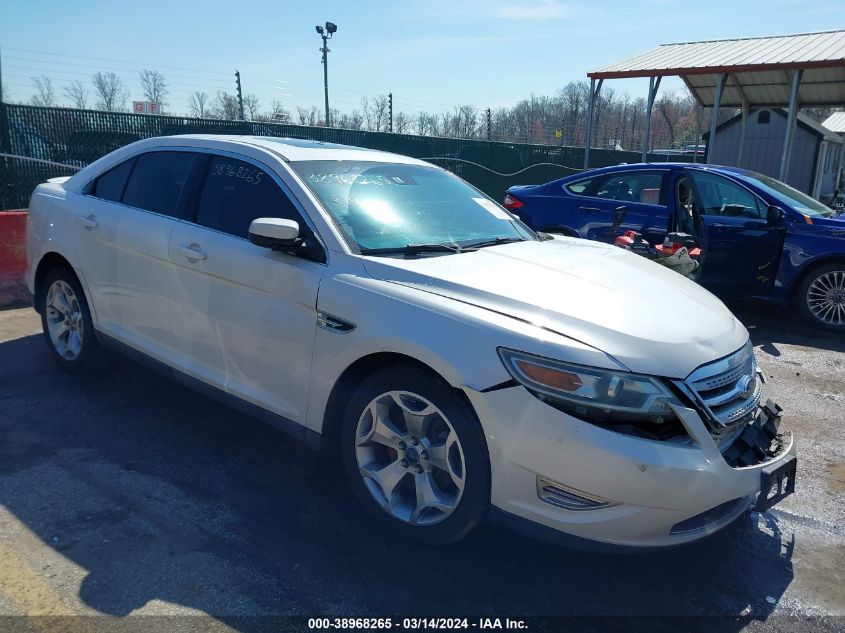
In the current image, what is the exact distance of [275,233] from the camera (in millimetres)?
3064

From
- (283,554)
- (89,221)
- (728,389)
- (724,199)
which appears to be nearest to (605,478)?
(728,389)

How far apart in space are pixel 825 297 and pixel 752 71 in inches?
316

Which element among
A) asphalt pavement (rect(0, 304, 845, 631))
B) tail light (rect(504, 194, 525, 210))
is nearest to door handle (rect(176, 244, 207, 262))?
asphalt pavement (rect(0, 304, 845, 631))

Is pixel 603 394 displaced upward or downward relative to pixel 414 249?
downward

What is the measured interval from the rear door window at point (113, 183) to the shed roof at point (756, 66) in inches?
479

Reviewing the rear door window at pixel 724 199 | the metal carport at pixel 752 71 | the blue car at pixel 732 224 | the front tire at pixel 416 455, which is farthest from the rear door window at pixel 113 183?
the metal carport at pixel 752 71

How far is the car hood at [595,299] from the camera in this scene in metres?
2.51

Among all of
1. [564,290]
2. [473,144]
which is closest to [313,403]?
[564,290]

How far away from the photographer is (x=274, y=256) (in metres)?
3.26

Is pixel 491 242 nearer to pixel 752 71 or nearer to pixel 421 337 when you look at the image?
pixel 421 337

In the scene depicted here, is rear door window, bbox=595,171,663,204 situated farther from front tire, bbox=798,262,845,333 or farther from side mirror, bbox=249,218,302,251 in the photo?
side mirror, bbox=249,218,302,251

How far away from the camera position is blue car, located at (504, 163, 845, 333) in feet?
22.1

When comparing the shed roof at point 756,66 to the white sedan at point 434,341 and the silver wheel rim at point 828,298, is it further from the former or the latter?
the white sedan at point 434,341

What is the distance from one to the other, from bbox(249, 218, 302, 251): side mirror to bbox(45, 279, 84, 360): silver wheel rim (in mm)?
2154
